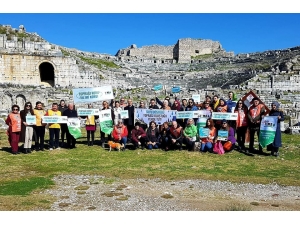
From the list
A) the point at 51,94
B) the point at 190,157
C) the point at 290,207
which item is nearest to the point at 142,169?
the point at 190,157

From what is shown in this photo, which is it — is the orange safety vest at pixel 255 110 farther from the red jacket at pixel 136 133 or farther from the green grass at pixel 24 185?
the green grass at pixel 24 185

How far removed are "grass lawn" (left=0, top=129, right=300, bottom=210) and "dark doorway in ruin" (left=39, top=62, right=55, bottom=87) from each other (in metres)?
27.5

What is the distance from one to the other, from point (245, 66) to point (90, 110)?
43744 mm

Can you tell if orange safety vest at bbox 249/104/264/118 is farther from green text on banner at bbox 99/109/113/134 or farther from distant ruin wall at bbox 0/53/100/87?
distant ruin wall at bbox 0/53/100/87

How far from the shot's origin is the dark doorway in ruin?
41338 mm

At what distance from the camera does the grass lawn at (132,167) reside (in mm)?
9891

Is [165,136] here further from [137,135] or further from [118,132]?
[118,132]

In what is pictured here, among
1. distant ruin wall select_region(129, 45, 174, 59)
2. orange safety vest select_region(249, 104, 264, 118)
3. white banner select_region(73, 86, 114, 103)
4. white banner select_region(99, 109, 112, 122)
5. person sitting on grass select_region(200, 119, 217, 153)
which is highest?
distant ruin wall select_region(129, 45, 174, 59)

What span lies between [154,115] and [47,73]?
99.7ft

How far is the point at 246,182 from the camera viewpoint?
10406 mm

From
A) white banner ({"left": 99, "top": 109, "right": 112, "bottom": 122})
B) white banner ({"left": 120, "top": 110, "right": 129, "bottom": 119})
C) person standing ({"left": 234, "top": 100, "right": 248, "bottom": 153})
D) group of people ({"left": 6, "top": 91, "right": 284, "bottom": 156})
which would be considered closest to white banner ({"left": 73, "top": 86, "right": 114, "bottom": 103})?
group of people ({"left": 6, "top": 91, "right": 284, "bottom": 156})

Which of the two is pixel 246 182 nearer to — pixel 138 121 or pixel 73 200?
pixel 73 200

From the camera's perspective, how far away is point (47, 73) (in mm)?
43219

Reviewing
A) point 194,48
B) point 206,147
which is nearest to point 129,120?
point 206,147
